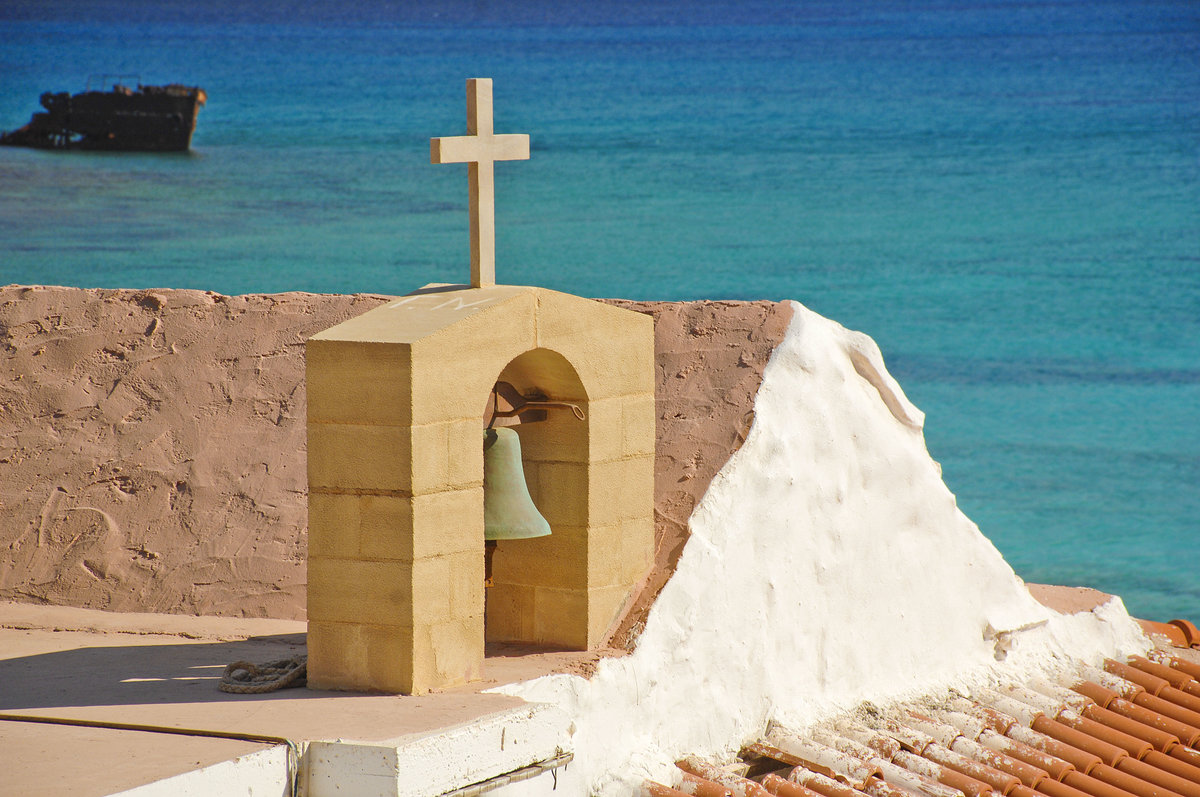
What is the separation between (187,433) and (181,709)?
3.17m

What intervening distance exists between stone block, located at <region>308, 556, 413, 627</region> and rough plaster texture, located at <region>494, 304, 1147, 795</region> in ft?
2.01

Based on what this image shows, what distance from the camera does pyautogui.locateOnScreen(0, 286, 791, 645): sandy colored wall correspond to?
8.09m

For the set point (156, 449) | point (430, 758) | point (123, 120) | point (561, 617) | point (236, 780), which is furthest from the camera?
point (123, 120)

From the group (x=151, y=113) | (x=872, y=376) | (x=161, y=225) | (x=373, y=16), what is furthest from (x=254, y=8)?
(x=872, y=376)

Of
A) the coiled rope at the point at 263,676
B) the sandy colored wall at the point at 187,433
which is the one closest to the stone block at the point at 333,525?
the coiled rope at the point at 263,676

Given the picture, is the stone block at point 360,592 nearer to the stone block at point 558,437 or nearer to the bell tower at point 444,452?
the bell tower at point 444,452

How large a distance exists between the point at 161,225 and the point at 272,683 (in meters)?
52.0

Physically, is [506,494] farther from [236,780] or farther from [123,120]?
[123,120]

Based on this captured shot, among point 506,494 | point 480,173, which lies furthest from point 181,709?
point 480,173

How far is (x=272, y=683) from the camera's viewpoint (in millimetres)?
5980

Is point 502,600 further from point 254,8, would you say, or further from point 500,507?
point 254,8

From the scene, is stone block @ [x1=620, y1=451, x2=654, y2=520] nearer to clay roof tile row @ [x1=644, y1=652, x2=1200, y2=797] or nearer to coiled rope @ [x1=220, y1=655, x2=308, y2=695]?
clay roof tile row @ [x1=644, y1=652, x2=1200, y2=797]

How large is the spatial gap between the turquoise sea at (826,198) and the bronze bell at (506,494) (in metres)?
24.3

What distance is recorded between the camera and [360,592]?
5879 millimetres
